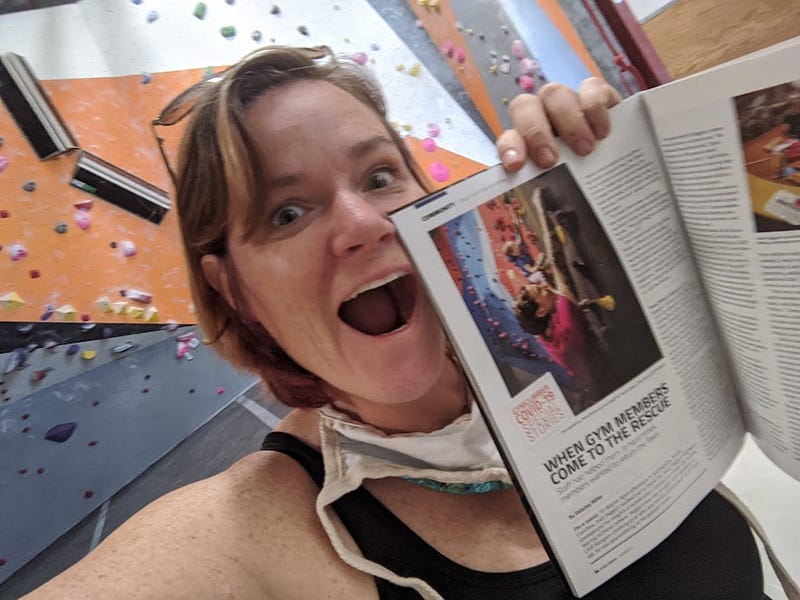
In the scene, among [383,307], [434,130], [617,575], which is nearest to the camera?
[617,575]

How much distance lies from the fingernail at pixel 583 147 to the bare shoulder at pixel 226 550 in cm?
46

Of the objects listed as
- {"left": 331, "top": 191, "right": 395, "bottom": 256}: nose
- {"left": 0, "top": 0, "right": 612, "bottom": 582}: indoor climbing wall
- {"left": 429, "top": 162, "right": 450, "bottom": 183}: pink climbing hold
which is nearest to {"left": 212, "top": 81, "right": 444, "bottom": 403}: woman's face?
{"left": 331, "top": 191, "right": 395, "bottom": 256}: nose

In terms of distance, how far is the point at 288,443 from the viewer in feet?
2.10

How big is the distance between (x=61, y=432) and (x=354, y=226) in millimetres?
484

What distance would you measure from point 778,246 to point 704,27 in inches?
29.4

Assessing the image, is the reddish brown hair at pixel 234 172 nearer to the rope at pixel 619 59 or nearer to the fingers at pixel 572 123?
the fingers at pixel 572 123

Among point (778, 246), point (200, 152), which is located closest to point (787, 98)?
point (778, 246)

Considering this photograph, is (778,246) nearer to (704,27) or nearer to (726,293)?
(726,293)

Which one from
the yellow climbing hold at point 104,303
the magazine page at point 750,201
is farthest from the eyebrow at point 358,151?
the yellow climbing hold at point 104,303

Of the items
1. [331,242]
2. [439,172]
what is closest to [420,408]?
[331,242]

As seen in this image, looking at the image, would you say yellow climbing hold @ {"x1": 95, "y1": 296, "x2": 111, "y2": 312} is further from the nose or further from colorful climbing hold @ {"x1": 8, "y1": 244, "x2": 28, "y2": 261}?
the nose

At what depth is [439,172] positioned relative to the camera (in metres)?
1.11

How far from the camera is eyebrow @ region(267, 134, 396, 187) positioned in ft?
1.68

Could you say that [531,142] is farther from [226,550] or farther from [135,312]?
[135,312]
